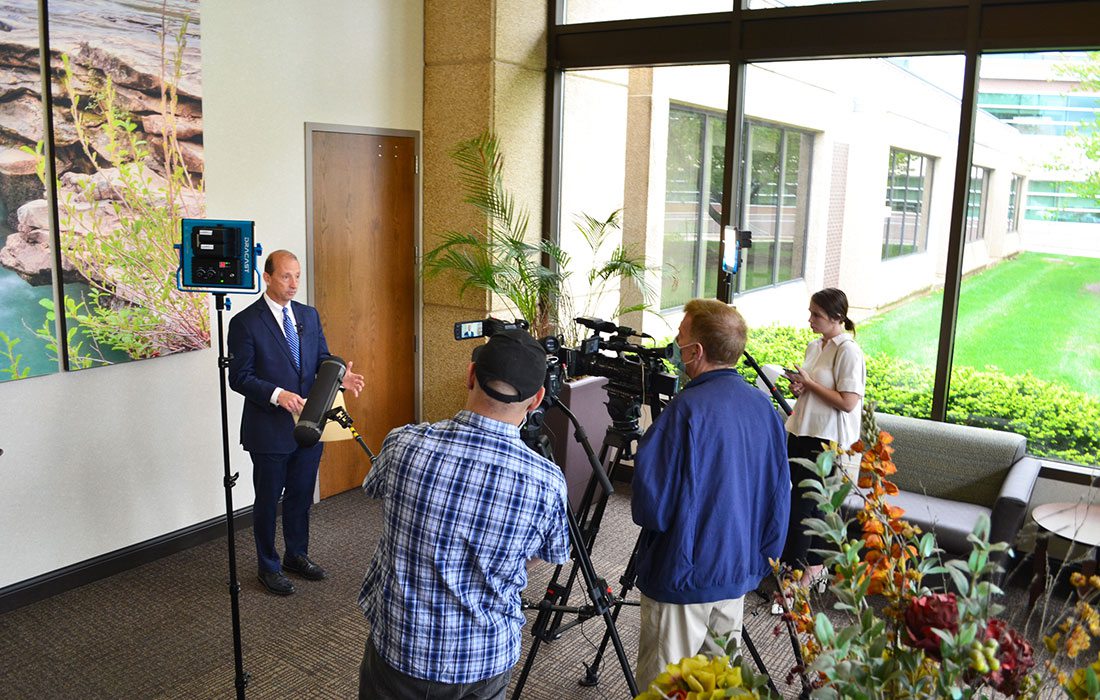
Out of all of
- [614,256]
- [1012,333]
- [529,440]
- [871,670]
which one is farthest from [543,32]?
[871,670]

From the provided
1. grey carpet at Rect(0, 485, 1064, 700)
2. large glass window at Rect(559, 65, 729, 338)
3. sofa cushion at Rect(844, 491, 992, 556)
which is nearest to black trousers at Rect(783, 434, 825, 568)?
sofa cushion at Rect(844, 491, 992, 556)

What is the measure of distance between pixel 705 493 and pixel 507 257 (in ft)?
10.6

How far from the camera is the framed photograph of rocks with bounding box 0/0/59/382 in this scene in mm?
3758

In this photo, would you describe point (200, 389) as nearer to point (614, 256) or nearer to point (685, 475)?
point (614, 256)

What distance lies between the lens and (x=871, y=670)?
3.11 ft

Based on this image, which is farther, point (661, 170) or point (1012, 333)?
point (661, 170)

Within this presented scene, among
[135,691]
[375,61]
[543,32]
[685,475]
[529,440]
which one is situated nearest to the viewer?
[685,475]

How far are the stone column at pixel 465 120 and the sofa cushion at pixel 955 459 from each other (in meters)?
2.54

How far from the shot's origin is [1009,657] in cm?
92

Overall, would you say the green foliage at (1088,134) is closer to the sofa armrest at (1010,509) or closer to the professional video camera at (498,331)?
the sofa armrest at (1010,509)

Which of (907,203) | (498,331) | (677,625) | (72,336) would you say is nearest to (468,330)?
(498,331)

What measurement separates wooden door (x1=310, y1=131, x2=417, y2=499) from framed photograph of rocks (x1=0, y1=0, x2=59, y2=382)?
1526 mm

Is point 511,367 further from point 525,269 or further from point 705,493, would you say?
point 525,269

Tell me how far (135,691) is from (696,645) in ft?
7.05
